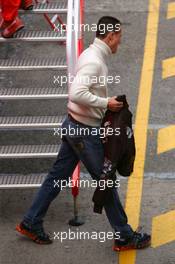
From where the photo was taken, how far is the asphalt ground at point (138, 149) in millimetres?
8602

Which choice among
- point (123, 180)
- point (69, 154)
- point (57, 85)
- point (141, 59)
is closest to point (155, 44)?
point (141, 59)

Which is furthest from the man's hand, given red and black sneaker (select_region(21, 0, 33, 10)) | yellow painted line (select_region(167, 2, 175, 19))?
yellow painted line (select_region(167, 2, 175, 19))

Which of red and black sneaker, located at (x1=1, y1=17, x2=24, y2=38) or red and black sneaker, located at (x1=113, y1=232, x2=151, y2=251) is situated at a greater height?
red and black sneaker, located at (x1=1, y1=17, x2=24, y2=38)

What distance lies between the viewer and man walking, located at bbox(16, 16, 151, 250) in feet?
26.0

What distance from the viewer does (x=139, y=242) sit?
856 centimetres

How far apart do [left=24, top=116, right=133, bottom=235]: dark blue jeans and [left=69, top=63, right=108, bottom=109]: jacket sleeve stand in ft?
1.09

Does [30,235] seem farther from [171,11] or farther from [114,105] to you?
[171,11]

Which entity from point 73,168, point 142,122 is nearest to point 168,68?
point 142,122

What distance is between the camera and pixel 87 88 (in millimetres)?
7910

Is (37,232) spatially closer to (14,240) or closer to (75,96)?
(14,240)

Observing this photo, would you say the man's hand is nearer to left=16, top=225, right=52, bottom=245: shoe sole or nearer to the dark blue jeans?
the dark blue jeans

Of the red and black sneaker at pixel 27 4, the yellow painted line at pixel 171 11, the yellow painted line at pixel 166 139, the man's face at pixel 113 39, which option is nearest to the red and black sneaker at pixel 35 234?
the man's face at pixel 113 39

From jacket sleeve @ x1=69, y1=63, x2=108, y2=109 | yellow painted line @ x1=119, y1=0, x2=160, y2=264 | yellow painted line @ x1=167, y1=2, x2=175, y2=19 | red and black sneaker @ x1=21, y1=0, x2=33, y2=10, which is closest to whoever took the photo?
jacket sleeve @ x1=69, y1=63, x2=108, y2=109

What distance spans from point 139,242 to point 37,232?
979 mm
